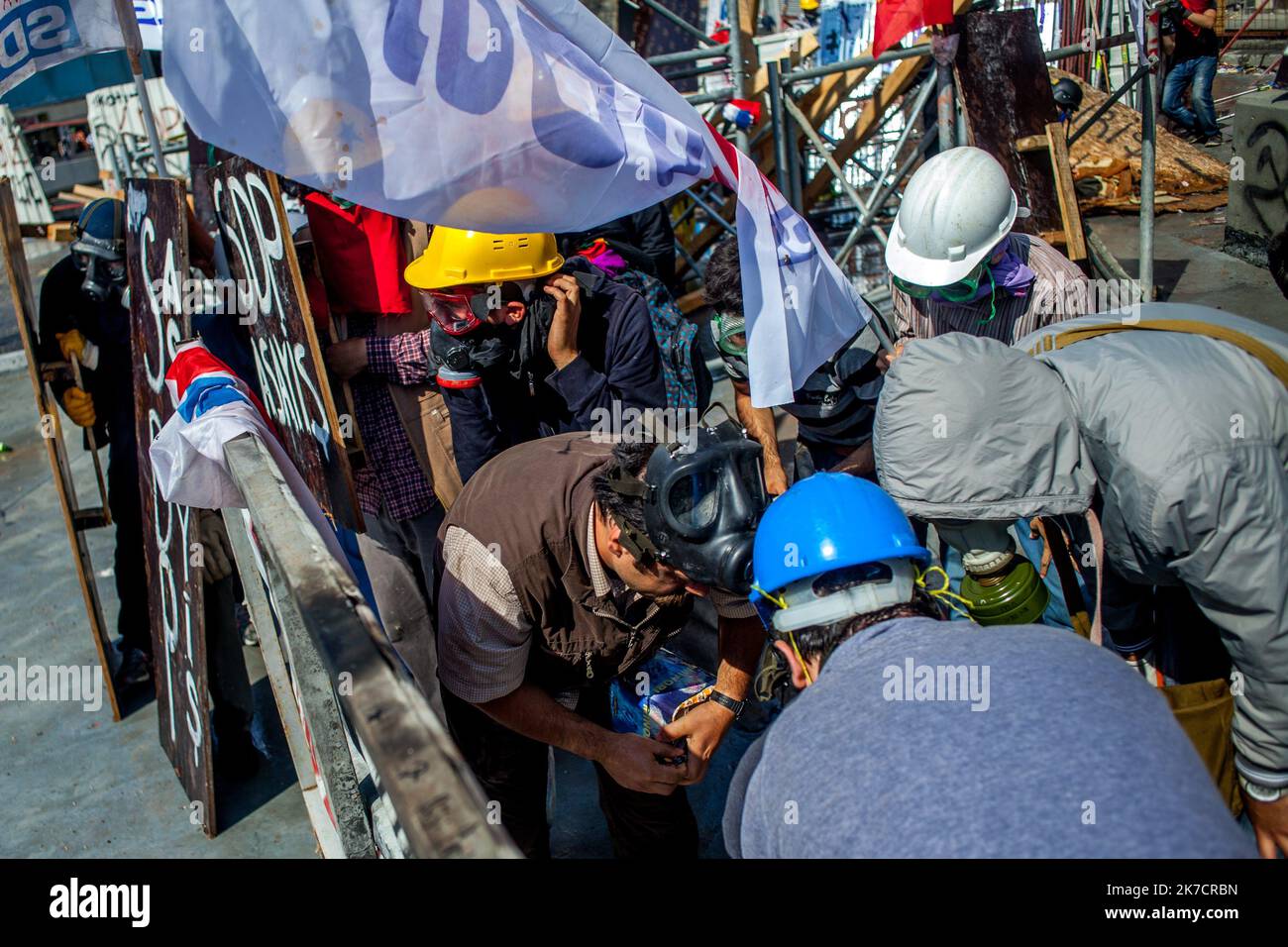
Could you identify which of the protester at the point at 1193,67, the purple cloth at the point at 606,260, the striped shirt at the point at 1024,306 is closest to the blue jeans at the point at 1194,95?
the protester at the point at 1193,67

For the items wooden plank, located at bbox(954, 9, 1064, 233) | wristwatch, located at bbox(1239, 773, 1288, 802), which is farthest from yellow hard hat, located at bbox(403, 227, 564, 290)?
wooden plank, located at bbox(954, 9, 1064, 233)

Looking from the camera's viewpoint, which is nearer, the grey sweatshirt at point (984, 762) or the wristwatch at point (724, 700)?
the grey sweatshirt at point (984, 762)

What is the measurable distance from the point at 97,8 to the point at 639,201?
6.01 feet

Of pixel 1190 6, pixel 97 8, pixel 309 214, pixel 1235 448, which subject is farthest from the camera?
pixel 1190 6

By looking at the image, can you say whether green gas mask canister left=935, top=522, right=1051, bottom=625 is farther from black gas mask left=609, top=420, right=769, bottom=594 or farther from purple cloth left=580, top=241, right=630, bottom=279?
purple cloth left=580, top=241, right=630, bottom=279

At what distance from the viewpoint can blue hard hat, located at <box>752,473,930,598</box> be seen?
5.61 feet

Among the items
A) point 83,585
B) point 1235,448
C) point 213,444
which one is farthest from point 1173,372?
point 83,585

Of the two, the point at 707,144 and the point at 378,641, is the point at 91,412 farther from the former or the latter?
the point at 378,641

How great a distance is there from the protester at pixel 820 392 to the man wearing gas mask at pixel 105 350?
7.99 ft

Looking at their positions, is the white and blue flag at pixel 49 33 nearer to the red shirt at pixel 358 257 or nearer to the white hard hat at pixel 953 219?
the red shirt at pixel 358 257

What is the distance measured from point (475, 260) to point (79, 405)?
2.07 m

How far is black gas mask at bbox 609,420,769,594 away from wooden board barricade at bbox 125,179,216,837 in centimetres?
180

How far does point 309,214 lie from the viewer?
148 inches

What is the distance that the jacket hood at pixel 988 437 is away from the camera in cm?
217
